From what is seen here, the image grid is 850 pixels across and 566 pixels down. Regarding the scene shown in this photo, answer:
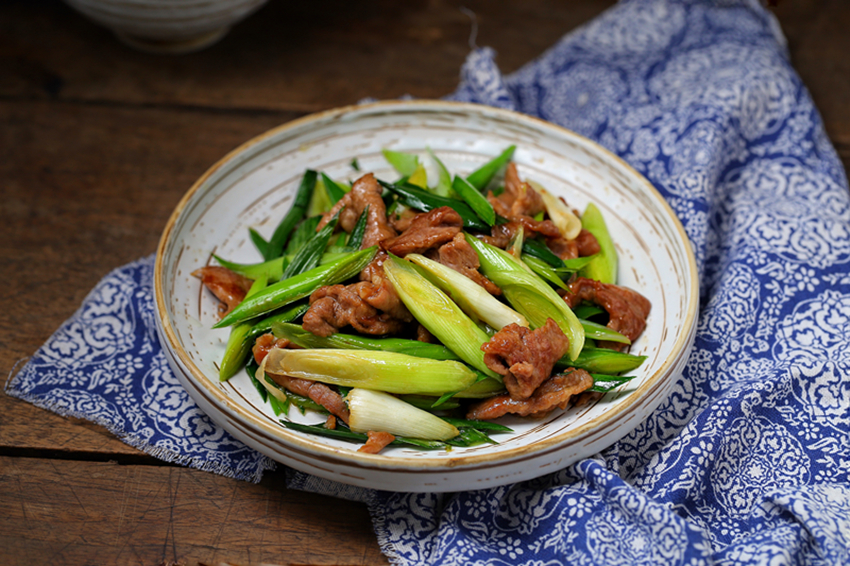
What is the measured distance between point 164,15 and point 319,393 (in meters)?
2.74

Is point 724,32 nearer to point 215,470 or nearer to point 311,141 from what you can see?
point 311,141

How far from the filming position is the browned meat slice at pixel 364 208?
2.74 metres

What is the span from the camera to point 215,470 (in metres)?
2.56

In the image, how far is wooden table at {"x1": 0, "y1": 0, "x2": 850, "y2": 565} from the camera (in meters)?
2.42

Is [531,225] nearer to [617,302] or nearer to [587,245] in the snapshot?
[587,245]

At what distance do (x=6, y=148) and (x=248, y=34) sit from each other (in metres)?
1.69

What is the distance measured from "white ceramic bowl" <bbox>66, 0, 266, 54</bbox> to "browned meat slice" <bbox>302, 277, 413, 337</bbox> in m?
2.39

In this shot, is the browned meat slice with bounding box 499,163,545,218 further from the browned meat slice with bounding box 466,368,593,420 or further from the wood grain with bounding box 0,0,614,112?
the wood grain with bounding box 0,0,614,112

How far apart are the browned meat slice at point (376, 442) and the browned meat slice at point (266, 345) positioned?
451 mm

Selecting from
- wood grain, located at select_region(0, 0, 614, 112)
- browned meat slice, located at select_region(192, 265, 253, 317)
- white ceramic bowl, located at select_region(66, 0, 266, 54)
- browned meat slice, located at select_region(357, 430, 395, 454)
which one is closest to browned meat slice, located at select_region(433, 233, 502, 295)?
browned meat slice, located at select_region(357, 430, 395, 454)

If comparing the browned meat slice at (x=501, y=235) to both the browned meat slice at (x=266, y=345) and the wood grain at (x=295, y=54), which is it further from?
the wood grain at (x=295, y=54)

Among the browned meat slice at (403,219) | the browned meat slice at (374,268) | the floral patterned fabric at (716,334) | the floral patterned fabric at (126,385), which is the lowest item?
the floral patterned fabric at (126,385)

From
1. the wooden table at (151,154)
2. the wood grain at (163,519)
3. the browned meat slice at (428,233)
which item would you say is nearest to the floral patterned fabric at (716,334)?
the wood grain at (163,519)

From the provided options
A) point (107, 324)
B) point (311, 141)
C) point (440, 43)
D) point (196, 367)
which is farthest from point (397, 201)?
point (440, 43)
